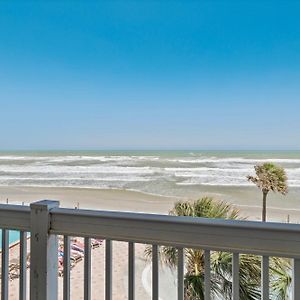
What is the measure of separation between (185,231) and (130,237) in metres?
0.18

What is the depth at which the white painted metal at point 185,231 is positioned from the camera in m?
0.83

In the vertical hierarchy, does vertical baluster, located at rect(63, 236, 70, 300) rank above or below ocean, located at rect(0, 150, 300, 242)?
above

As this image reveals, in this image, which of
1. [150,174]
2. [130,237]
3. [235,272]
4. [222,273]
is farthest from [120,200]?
[235,272]

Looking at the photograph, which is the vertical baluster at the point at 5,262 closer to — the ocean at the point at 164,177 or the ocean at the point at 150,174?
the ocean at the point at 164,177

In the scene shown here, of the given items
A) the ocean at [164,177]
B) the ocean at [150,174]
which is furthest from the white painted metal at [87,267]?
the ocean at [150,174]

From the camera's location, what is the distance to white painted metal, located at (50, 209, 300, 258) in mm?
833

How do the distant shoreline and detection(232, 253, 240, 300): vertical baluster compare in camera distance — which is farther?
the distant shoreline

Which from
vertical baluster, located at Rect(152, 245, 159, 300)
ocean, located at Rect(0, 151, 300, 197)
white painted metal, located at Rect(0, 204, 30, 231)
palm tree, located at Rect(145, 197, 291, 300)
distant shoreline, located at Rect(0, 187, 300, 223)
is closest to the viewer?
vertical baluster, located at Rect(152, 245, 159, 300)

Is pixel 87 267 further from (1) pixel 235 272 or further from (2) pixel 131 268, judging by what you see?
(1) pixel 235 272

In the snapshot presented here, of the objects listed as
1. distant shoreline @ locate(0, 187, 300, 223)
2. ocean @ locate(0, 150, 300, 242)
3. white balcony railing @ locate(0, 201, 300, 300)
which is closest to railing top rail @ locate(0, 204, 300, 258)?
white balcony railing @ locate(0, 201, 300, 300)

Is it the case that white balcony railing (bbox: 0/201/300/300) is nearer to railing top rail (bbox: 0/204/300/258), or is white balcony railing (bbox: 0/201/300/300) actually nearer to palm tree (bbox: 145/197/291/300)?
railing top rail (bbox: 0/204/300/258)

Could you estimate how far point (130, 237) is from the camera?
0.97m

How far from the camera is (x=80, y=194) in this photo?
10711 millimetres

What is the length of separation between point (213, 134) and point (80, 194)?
33.0 feet
